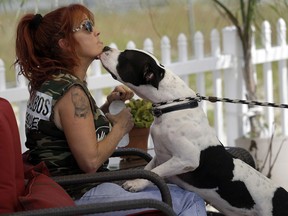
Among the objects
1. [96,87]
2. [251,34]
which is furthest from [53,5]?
[251,34]

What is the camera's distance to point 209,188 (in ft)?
11.2

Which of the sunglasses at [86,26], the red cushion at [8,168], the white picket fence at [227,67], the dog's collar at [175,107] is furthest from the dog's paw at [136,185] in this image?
the white picket fence at [227,67]

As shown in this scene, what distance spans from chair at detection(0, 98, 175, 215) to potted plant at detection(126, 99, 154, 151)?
101 centimetres

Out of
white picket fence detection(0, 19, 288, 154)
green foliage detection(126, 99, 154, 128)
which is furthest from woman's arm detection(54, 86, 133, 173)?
white picket fence detection(0, 19, 288, 154)

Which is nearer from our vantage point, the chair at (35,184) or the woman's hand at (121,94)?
the chair at (35,184)

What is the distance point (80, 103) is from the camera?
3.23m

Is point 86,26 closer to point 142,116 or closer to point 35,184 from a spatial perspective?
point 35,184

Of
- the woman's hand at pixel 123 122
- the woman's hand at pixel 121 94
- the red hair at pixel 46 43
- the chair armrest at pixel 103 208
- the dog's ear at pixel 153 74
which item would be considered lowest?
the chair armrest at pixel 103 208

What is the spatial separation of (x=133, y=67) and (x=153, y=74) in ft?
0.29

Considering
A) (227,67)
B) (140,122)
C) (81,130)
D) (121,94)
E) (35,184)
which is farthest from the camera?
(227,67)

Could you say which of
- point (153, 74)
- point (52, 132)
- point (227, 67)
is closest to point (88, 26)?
point (153, 74)

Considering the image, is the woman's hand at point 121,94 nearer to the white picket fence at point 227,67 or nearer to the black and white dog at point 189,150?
the black and white dog at point 189,150

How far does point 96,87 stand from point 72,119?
2.60m

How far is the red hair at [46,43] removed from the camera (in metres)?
3.38
